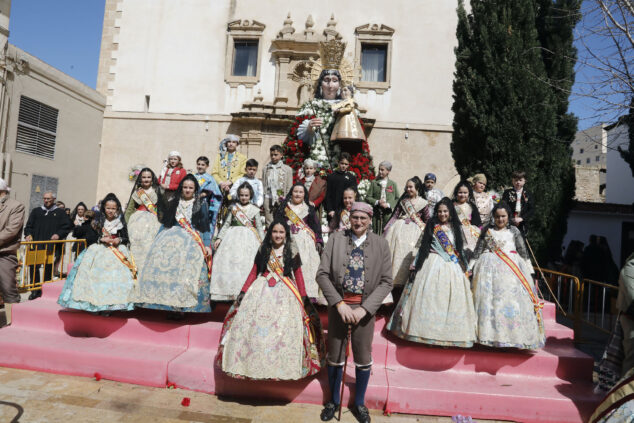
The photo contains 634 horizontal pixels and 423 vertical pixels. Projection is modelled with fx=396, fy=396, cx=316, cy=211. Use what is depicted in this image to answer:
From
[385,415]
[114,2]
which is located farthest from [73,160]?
[385,415]

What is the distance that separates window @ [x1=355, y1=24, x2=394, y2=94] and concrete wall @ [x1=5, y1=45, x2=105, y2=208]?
32.8ft

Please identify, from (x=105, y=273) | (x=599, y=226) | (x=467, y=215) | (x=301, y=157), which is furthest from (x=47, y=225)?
(x=599, y=226)

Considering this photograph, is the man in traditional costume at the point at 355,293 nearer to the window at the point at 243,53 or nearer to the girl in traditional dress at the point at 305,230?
the girl in traditional dress at the point at 305,230

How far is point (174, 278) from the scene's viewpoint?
468 cm

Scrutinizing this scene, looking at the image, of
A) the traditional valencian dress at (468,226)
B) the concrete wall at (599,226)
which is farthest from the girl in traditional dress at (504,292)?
the concrete wall at (599,226)

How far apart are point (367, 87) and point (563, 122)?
22.2 ft

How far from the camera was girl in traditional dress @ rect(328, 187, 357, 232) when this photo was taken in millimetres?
5648

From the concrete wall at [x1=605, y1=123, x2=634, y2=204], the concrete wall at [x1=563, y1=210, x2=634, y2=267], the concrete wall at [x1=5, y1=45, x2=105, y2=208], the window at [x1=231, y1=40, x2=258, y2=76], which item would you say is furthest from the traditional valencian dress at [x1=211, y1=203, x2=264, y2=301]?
the concrete wall at [x1=605, y1=123, x2=634, y2=204]

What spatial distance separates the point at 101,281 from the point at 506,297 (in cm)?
Answer: 469

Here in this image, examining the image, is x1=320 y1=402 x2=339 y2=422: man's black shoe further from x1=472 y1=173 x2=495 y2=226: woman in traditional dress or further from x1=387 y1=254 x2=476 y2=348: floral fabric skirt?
x1=472 y1=173 x2=495 y2=226: woman in traditional dress

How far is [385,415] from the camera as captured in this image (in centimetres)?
389

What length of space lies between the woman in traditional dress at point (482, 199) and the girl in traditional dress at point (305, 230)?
274 cm

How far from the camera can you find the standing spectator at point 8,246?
5434 millimetres

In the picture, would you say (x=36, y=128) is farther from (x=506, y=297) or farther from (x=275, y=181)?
(x=506, y=297)
